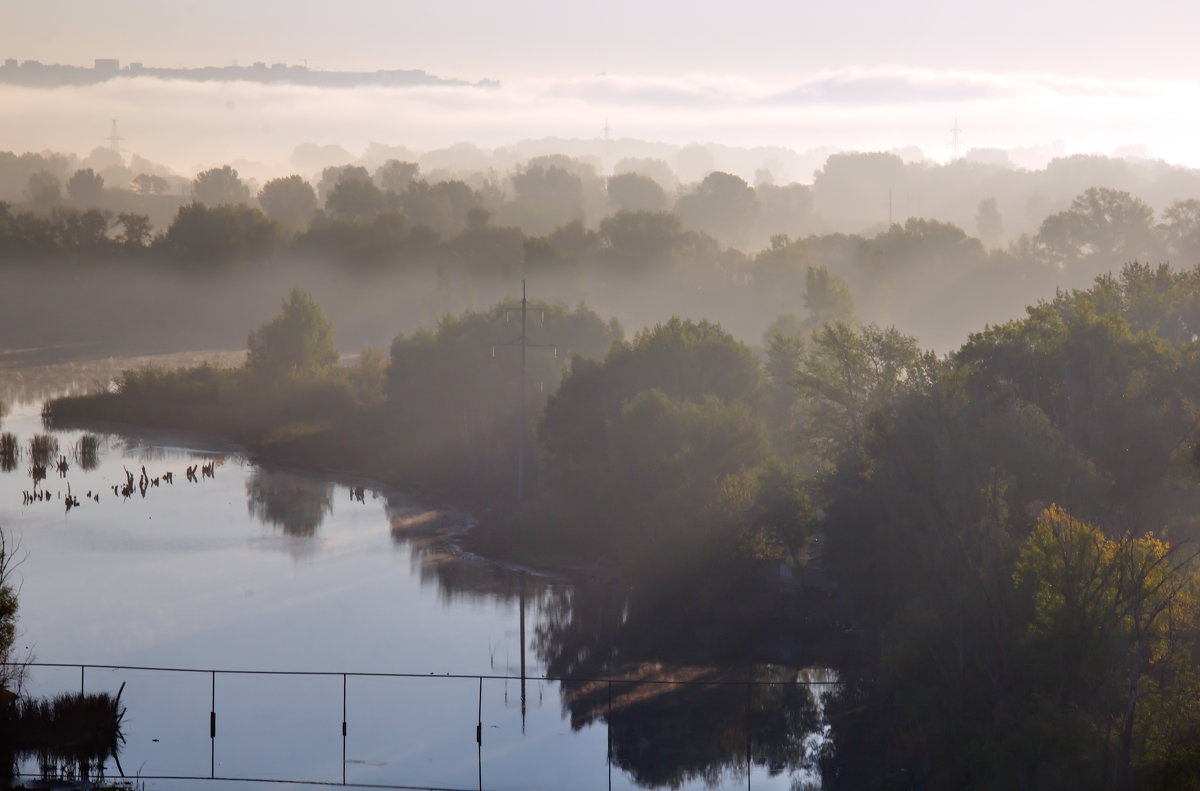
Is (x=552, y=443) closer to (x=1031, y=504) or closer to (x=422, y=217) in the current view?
(x=1031, y=504)

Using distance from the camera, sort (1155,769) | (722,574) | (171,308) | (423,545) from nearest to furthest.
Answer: (1155,769) → (722,574) → (423,545) → (171,308)

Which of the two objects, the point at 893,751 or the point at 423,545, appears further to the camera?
the point at 423,545

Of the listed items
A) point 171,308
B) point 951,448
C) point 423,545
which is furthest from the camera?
point 171,308

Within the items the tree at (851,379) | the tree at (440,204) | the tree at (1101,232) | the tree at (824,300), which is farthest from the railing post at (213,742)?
the tree at (440,204)

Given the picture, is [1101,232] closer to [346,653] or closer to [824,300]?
[824,300]

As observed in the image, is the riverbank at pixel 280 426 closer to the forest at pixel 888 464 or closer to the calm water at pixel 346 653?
the forest at pixel 888 464

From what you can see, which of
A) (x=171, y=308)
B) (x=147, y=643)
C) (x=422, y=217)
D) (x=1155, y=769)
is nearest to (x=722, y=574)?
(x=147, y=643)

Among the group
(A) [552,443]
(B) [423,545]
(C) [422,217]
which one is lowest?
(B) [423,545]
